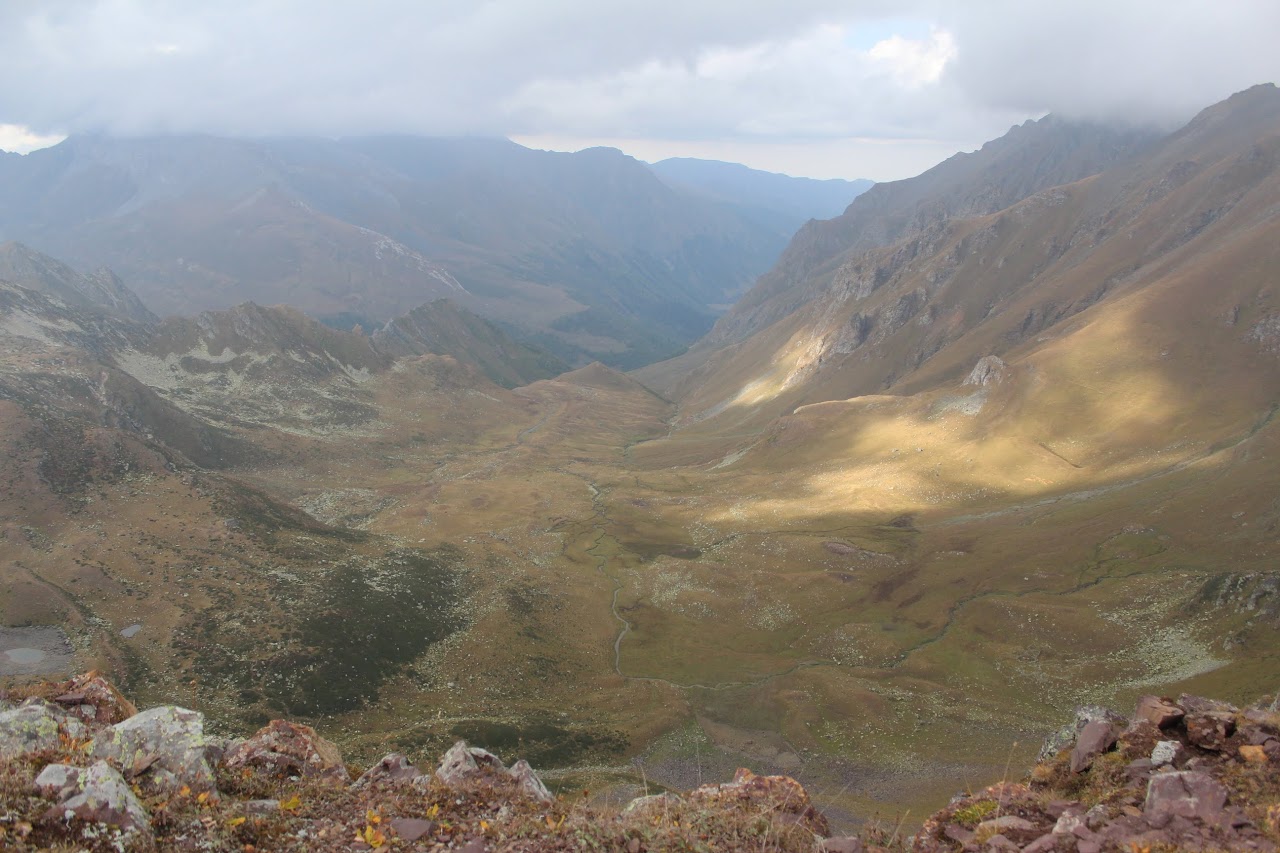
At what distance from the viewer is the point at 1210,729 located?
58.2 ft

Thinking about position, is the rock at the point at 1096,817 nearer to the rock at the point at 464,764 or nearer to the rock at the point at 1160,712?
the rock at the point at 1160,712

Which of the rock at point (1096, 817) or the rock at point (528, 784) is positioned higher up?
the rock at point (1096, 817)

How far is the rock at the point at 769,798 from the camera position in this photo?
60.8 ft

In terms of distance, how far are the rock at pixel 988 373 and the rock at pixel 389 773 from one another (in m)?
186

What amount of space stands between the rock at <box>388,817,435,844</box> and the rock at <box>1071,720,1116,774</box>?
1695cm

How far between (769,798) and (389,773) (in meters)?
10.7

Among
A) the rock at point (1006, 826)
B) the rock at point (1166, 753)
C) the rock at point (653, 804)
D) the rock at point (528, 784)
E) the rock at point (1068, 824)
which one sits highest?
the rock at point (1166, 753)

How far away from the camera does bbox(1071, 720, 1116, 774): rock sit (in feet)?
62.8

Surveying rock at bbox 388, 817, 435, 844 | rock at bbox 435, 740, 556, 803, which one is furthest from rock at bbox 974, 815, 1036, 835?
rock at bbox 388, 817, 435, 844

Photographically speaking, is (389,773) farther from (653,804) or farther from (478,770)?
(653,804)

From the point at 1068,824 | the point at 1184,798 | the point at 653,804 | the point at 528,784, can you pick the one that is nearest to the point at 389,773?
the point at 528,784

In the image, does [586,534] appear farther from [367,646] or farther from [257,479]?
A: [257,479]

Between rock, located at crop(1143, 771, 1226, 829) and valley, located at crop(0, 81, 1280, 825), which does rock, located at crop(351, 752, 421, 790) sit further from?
valley, located at crop(0, 81, 1280, 825)

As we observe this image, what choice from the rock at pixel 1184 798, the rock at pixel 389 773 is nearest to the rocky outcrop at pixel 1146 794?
the rock at pixel 1184 798
